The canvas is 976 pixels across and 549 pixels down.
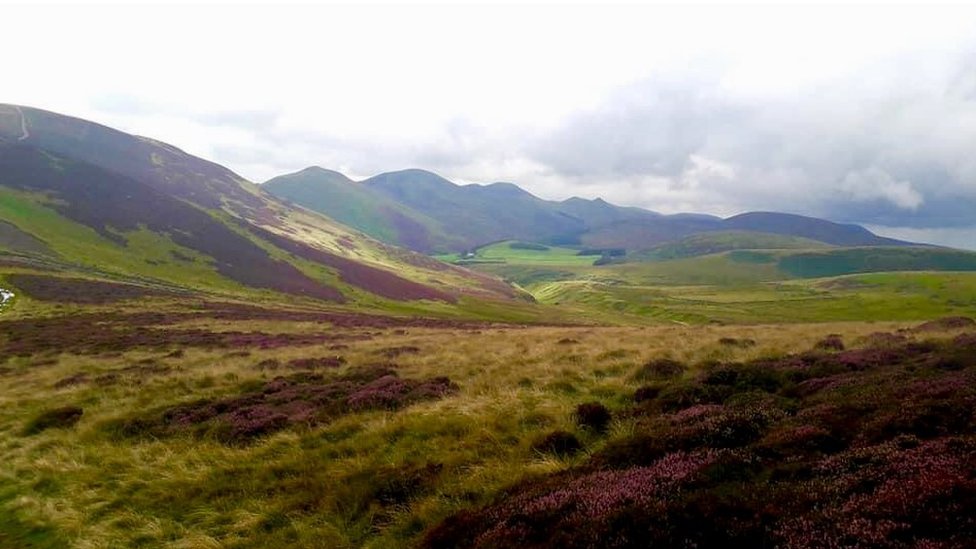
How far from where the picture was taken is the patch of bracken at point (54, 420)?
1916 cm

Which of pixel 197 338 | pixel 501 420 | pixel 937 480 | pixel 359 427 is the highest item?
pixel 937 480

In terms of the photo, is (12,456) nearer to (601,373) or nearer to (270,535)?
(270,535)

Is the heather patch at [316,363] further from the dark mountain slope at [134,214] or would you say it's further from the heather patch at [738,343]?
the dark mountain slope at [134,214]

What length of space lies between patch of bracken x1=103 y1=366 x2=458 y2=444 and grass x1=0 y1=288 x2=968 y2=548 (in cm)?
62

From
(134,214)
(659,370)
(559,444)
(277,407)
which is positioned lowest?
(277,407)

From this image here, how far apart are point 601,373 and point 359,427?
8361 millimetres

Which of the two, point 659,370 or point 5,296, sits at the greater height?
point 659,370

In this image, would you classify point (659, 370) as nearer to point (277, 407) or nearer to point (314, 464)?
point (314, 464)

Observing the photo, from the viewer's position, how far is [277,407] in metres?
18.3

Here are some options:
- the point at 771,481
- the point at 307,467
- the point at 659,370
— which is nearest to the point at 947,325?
the point at 659,370

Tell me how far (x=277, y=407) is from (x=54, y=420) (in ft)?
28.4

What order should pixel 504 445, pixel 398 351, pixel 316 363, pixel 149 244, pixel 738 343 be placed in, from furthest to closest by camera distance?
pixel 149 244
pixel 398 351
pixel 316 363
pixel 738 343
pixel 504 445

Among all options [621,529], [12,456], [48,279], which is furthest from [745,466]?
[48,279]

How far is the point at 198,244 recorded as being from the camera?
13775 cm
